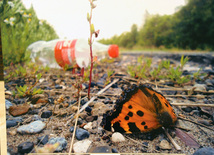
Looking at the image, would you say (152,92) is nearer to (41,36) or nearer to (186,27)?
(186,27)

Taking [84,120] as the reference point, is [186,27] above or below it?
above

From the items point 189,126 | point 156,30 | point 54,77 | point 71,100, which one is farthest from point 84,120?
point 156,30

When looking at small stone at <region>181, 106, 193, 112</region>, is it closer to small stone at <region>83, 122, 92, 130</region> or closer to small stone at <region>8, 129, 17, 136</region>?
small stone at <region>83, 122, 92, 130</region>

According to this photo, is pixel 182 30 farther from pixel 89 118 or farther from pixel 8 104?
pixel 8 104

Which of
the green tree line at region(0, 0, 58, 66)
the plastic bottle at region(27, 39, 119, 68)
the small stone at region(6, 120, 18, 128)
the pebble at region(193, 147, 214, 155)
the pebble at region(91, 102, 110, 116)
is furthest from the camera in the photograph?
the plastic bottle at region(27, 39, 119, 68)

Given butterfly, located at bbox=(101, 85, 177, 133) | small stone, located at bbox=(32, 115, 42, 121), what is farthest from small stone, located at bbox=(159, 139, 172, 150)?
small stone, located at bbox=(32, 115, 42, 121)
